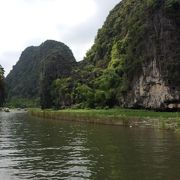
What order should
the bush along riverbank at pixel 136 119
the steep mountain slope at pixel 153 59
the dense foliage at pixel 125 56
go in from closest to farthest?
the bush along riverbank at pixel 136 119, the steep mountain slope at pixel 153 59, the dense foliage at pixel 125 56

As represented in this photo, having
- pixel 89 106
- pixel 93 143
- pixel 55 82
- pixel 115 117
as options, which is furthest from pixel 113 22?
pixel 93 143

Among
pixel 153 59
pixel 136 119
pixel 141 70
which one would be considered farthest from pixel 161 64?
pixel 136 119

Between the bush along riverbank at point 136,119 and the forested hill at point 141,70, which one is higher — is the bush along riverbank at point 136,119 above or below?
below

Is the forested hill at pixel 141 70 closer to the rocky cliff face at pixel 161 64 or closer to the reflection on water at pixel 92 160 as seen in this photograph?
the rocky cliff face at pixel 161 64

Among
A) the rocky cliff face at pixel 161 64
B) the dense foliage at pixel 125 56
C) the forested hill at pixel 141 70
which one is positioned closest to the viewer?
the rocky cliff face at pixel 161 64

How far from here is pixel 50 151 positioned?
32.1 m

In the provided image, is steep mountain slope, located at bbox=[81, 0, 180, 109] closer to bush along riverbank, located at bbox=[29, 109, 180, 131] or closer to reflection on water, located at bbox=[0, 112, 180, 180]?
bush along riverbank, located at bbox=[29, 109, 180, 131]

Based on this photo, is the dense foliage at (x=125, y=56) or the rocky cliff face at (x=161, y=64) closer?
the rocky cliff face at (x=161, y=64)

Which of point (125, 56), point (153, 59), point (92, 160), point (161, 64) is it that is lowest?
point (92, 160)

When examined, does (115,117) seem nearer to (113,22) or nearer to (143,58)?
(143,58)

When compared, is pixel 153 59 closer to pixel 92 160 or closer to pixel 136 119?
pixel 136 119

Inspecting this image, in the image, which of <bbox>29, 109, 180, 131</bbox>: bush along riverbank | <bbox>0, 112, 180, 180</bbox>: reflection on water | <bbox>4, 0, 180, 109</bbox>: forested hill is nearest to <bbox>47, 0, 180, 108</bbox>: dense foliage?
<bbox>4, 0, 180, 109</bbox>: forested hill

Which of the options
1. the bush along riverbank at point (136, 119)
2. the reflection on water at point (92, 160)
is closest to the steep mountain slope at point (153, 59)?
the bush along riverbank at point (136, 119)

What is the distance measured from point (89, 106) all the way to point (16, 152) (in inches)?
2835
